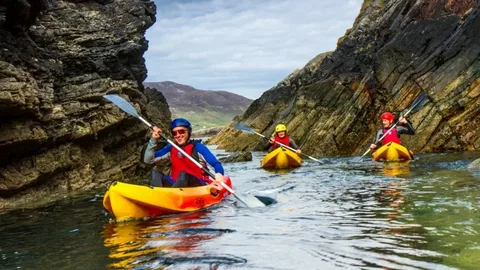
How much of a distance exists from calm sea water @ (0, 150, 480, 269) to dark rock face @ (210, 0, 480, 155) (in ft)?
41.2

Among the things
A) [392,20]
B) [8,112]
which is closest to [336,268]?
[8,112]

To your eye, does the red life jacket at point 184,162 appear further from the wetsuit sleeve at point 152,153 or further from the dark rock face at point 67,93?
the dark rock face at point 67,93

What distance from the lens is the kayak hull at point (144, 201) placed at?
8.50 metres

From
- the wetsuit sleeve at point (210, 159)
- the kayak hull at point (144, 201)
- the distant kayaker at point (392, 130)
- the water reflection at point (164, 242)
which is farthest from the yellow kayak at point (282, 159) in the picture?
the water reflection at point (164, 242)

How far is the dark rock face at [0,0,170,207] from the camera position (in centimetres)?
1305

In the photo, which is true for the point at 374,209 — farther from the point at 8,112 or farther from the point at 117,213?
the point at 8,112

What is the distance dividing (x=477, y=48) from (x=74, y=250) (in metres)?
22.4

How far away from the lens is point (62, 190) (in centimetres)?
1490

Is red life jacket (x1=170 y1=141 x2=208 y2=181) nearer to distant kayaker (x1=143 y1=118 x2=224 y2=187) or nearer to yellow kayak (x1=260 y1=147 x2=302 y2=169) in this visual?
distant kayaker (x1=143 y1=118 x2=224 y2=187)

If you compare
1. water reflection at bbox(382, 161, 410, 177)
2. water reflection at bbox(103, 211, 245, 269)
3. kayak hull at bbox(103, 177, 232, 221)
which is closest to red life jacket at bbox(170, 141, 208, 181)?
kayak hull at bbox(103, 177, 232, 221)

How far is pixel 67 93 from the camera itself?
16.6 m

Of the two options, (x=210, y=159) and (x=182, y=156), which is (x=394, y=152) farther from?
(x=182, y=156)

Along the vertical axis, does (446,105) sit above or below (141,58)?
below

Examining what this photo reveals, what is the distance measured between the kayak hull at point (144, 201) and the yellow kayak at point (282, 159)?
11.0m
